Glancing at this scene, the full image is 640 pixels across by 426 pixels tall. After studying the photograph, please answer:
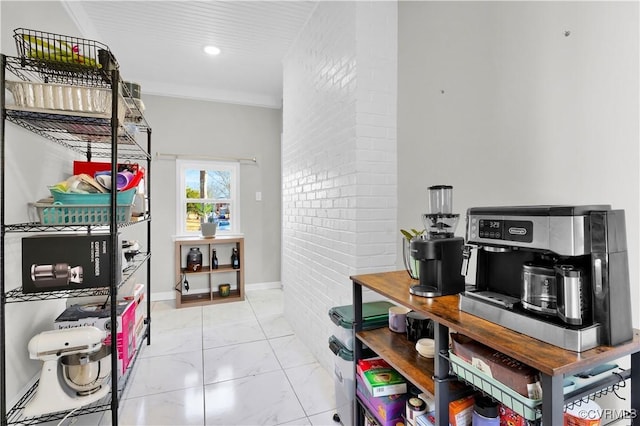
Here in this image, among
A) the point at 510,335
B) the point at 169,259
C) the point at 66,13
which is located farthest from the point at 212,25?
the point at 510,335

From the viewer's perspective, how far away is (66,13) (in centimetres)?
231

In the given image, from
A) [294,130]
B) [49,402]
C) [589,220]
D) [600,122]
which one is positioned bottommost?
[49,402]

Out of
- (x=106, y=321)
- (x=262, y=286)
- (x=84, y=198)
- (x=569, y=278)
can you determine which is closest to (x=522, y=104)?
(x=569, y=278)

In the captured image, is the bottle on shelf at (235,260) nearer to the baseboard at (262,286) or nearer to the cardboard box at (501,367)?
the baseboard at (262,286)

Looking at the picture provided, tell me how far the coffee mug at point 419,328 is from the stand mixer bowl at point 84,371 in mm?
1654

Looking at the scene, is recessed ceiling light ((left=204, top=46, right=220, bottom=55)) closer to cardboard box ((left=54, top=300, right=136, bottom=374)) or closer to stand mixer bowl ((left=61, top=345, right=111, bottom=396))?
cardboard box ((left=54, top=300, right=136, bottom=374))

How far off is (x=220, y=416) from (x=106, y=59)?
209 centimetres

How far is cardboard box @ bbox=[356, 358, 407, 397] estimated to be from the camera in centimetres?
132

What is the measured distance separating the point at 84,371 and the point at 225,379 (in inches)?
33.8

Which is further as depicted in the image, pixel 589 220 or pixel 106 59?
pixel 106 59

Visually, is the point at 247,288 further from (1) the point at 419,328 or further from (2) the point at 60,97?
(1) the point at 419,328

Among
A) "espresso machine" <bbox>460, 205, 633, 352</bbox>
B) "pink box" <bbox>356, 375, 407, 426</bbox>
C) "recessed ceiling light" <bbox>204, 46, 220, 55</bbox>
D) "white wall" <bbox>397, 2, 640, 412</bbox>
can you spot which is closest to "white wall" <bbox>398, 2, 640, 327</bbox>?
"white wall" <bbox>397, 2, 640, 412</bbox>

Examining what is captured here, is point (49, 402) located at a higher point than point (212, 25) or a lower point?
lower

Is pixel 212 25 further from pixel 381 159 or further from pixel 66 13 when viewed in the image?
pixel 381 159
